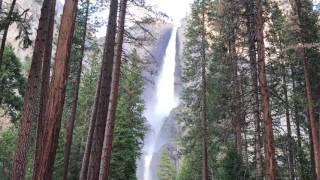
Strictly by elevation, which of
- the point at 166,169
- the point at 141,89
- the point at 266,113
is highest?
the point at 141,89

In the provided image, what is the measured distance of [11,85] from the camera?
73.2ft

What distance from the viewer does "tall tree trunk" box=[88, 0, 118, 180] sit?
1177 centimetres

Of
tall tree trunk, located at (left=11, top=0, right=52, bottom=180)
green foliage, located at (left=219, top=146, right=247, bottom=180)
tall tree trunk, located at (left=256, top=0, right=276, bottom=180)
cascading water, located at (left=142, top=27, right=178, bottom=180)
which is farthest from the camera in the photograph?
cascading water, located at (left=142, top=27, right=178, bottom=180)

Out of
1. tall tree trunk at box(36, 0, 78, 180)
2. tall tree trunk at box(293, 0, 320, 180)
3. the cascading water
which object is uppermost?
the cascading water

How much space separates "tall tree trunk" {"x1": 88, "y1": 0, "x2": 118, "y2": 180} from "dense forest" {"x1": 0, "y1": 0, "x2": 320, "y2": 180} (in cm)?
3

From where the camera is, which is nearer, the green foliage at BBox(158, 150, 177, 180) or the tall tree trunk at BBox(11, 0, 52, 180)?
the tall tree trunk at BBox(11, 0, 52, 180)

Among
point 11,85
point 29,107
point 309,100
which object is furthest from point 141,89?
point 29,107

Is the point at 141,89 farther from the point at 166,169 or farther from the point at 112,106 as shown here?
the point at 166,169

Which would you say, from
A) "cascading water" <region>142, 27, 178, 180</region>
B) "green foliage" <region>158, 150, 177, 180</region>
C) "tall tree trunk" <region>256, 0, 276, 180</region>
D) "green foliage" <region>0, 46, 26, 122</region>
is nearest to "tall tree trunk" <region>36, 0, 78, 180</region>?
"tall tree trunk" <region>256, 0, 276, 180</region>

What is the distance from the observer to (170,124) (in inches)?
2904

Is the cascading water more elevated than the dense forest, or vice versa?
the cascading water

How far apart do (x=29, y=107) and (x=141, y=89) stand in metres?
21.5

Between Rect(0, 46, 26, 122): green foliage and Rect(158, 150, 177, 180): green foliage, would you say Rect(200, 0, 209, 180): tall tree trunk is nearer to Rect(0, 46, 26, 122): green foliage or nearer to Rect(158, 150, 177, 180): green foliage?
Rect(0, 46, 26, 122): green foliage

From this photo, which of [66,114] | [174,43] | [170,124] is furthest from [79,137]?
[174,43]
